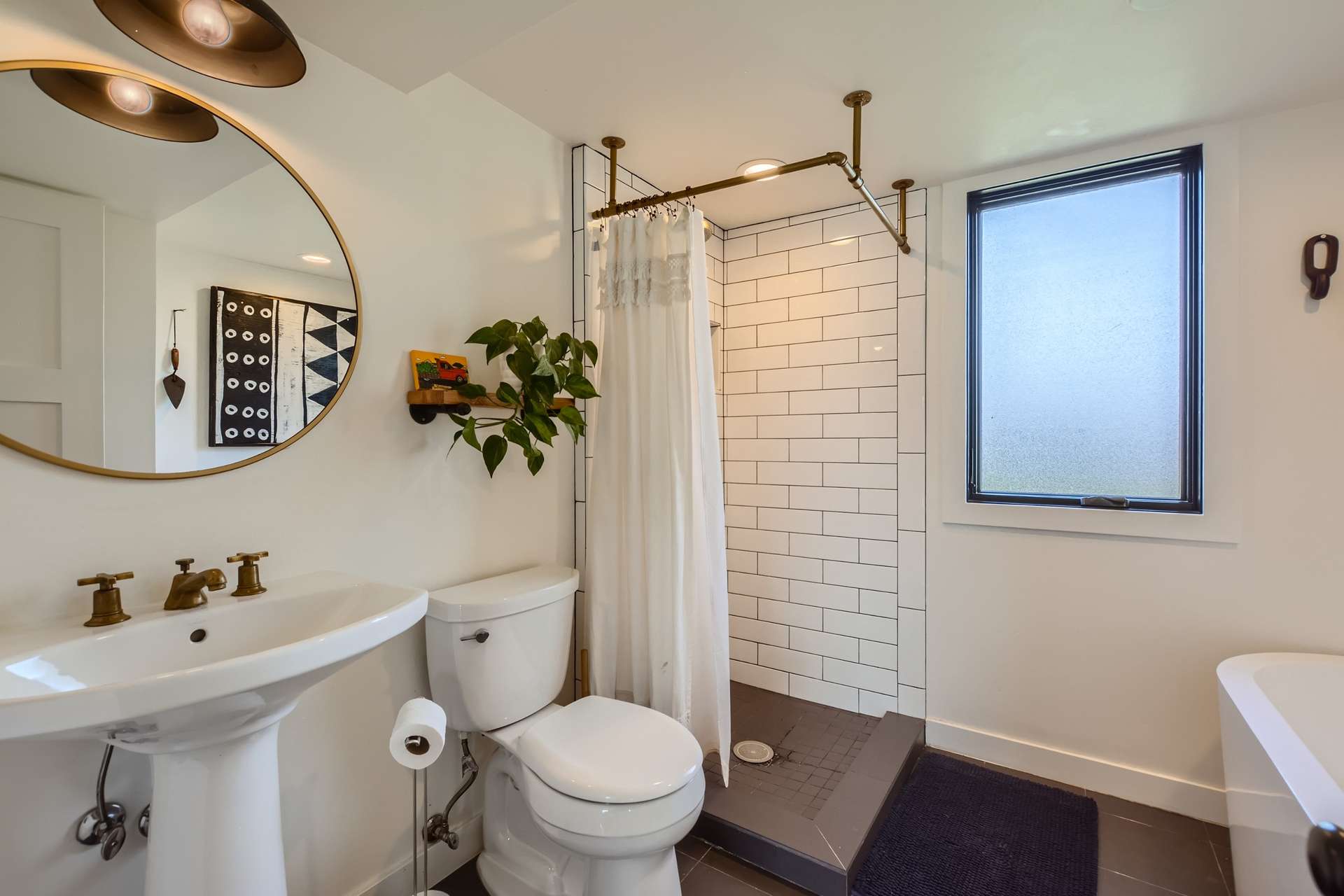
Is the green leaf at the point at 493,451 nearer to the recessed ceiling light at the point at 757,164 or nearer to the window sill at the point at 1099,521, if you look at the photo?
the recessed ceiling light at the point at 757,164

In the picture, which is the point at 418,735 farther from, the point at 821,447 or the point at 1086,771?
the point at 1086,771

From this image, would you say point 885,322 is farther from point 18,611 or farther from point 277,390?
point 18,611

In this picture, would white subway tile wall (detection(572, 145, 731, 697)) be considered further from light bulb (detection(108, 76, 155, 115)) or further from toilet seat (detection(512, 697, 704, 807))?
light bulb (detection(108, 76, 155, 115))

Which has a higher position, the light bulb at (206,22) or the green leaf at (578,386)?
the light bulb at (206,22)

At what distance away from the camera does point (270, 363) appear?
4.43 feet

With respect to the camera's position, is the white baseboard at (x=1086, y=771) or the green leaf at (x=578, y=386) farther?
the white baseboard at (x=1086, y=771)

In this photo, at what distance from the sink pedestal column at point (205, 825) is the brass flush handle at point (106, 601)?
0.85 ft

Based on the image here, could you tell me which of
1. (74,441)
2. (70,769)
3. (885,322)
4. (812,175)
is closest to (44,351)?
(74,441)

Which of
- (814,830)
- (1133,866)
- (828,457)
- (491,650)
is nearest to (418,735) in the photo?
(491,650)

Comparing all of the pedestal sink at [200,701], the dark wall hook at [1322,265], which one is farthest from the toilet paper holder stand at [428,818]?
the dark wall hook at [1322,265]

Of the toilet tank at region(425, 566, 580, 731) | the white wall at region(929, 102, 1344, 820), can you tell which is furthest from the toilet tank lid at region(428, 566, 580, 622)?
the white wall at region(929, 102, 1344, 820)

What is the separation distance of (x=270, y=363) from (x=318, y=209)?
15.6 inches

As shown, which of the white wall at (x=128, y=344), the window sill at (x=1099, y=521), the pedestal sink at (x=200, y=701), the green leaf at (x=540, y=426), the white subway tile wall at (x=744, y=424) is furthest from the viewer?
the white subway tile wall at (x=744, y=424)

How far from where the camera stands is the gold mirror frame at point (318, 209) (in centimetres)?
104
